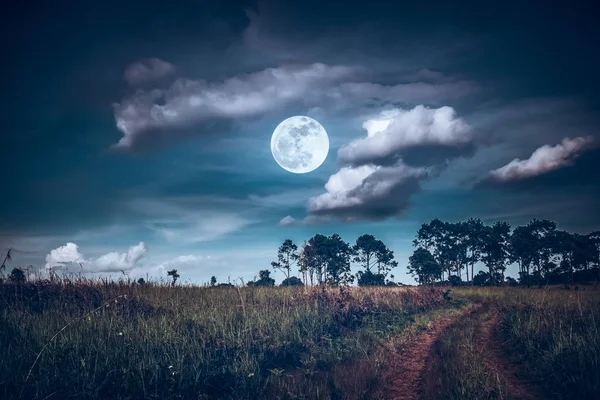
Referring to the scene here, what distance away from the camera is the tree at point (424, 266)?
73.1 m

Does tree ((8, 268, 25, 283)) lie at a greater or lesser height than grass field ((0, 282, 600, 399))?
greater

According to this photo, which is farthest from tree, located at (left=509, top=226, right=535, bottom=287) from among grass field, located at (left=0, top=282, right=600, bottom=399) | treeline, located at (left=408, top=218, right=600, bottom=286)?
grass field, located at (left=0, top=282, right=600, bottom=399)

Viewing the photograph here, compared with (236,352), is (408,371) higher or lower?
lower

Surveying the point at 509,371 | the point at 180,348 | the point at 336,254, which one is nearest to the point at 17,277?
the point at 180,348

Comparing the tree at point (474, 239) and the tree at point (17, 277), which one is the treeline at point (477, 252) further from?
the tree at point (17, 277)

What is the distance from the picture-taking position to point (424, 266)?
73.3m

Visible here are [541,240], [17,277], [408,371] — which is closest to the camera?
[408,371]

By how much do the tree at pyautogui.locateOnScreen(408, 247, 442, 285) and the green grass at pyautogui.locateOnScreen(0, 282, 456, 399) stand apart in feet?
214

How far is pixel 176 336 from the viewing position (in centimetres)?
780

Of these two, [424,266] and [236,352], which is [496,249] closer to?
[424,266]

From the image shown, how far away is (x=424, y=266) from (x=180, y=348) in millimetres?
72424

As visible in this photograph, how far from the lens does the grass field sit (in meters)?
6.04

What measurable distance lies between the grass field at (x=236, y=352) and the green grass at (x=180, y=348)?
3 cm

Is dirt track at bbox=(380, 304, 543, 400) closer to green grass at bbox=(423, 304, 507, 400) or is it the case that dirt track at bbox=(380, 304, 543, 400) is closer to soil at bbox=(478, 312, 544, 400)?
soil at bbox=(478, 312, 544, 400)
